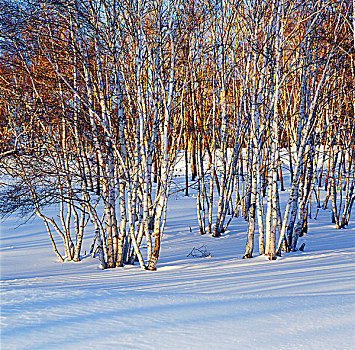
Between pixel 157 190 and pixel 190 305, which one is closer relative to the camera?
pixel 190 305

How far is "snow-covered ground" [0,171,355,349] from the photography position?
3.25 m

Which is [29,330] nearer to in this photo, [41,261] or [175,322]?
[175,322]

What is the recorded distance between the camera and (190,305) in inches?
166

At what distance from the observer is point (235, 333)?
135 inches

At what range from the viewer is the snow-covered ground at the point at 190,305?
3254 mm

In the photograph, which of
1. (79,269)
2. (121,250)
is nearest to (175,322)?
(121,250)

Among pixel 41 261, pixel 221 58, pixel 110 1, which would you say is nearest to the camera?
pixel 110 1

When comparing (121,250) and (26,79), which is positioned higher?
(26,79)

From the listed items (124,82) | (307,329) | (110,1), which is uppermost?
(110,1)

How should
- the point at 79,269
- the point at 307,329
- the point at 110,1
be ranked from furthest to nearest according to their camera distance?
the point at 79,269 → the point at 110,1 → the point at 307,329

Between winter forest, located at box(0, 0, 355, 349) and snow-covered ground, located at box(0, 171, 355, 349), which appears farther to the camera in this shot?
winter forest, located at box(0, 0, 355, 349)

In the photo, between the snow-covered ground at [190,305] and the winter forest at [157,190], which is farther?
the winter forest at [157,190]

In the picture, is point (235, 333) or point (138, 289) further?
point (138, 289)

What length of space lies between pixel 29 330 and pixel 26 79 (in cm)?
698
